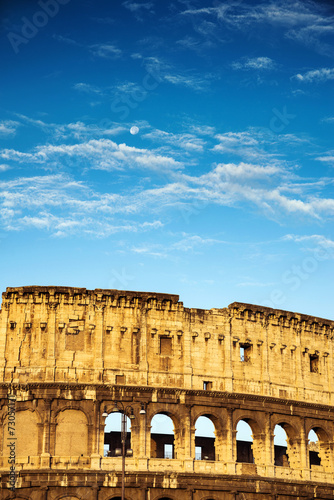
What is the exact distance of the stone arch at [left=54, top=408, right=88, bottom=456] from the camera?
155ft

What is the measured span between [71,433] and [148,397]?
15.9 feet

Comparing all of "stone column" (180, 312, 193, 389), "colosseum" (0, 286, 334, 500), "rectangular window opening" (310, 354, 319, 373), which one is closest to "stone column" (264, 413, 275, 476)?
"colosseum" (0, 286, 334, 500)

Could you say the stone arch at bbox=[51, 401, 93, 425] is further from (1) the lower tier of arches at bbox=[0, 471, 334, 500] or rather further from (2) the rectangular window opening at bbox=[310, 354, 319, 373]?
(2) the rectangular window opening at bbox=[310, 354, 319, 373]

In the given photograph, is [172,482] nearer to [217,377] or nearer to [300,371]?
[217,377]

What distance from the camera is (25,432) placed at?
47438mm

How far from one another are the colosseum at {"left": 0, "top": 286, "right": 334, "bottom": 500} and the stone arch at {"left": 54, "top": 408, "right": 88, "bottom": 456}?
6cm

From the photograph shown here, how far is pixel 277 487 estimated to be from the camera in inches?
1965

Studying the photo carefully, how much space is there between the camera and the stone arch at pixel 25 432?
4703 centimetres

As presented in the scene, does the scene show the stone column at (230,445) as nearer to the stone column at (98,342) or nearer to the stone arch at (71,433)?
the stone column at (98,342)

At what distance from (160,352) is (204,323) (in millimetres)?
3442

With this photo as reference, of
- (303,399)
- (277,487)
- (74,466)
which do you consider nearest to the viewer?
(74,466)

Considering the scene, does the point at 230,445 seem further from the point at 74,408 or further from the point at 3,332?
the point at 3,332

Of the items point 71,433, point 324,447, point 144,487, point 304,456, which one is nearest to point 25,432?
point 71,433

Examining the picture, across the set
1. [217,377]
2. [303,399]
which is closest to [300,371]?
[303,399]
